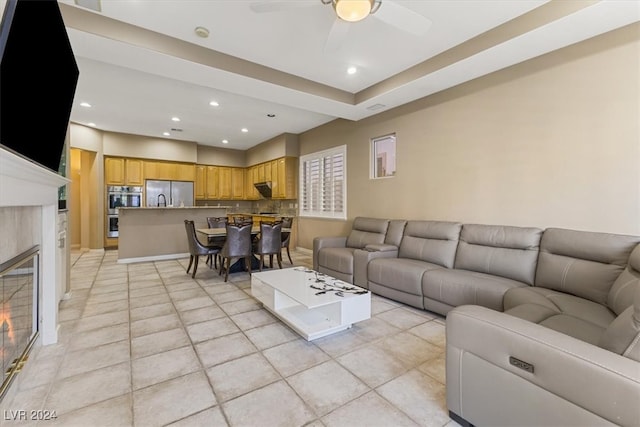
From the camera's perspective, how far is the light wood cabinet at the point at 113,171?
6879 millimetres

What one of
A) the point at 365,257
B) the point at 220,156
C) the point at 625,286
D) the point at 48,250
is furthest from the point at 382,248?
the point at 220,156

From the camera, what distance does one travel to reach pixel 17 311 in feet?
6.09

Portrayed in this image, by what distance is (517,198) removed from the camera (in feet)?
10.2

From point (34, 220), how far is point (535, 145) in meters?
4.75

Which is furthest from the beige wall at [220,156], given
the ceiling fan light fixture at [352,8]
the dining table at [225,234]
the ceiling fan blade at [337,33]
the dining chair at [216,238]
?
the ceiling fan light fixture at [352,8]

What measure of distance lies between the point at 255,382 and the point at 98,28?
3.30m

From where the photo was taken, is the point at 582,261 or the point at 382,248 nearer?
the point at 582,261

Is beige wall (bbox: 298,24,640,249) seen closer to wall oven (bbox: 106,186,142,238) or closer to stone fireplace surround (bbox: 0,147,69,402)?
stone fireplace surround (bbox: 0,147,69,402)

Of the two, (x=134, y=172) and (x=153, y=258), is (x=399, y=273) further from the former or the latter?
(x=134, y=172)

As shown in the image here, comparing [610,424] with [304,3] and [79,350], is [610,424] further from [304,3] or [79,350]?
[79,350]

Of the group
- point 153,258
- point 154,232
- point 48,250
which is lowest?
point 153,258

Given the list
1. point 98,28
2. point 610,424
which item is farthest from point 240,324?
point 98,28

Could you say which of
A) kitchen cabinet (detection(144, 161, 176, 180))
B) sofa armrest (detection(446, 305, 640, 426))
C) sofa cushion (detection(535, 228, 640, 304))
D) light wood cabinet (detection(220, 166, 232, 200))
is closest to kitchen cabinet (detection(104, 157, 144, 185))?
kitchen cabinet (detection(144, 161, 176, 180))

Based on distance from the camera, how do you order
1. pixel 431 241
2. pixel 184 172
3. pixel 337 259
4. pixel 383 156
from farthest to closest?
1. pixel 184 172
2. pixel 383 156
3. pixel 337 259
4. pixel 431 241
